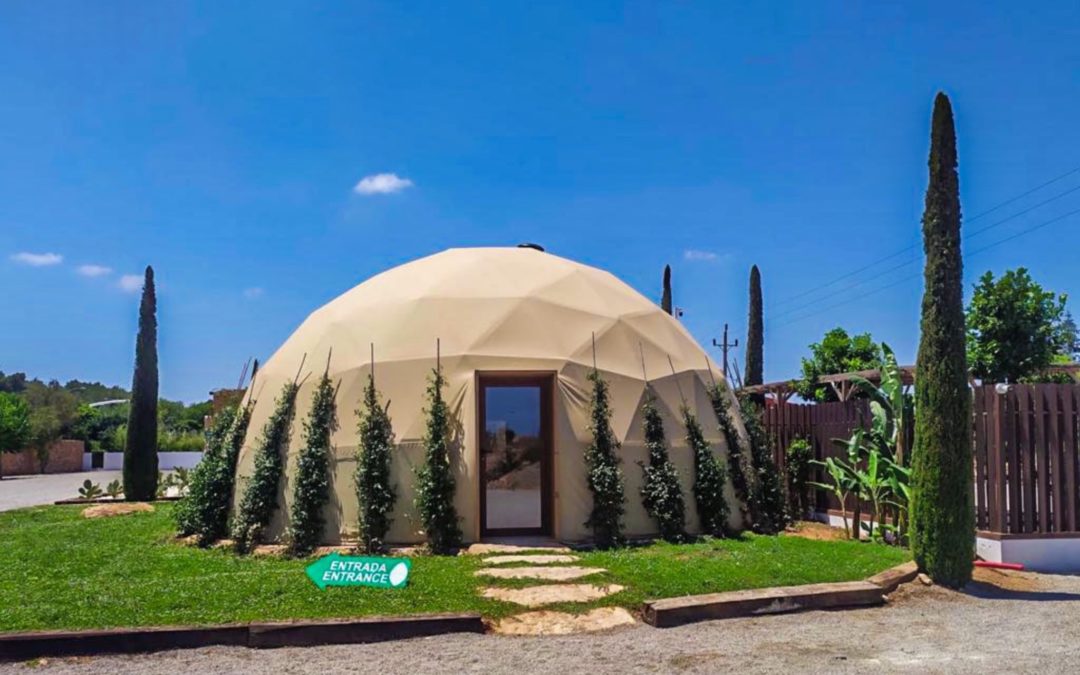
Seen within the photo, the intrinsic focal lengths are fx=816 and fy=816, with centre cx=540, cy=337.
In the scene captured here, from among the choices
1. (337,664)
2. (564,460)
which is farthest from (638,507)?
(337,664)

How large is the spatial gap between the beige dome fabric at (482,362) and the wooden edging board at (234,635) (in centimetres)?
398

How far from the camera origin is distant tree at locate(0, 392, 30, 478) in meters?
42.2

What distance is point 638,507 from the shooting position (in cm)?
1153

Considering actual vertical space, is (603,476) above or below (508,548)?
above

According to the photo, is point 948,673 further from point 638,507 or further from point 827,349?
point 827,349

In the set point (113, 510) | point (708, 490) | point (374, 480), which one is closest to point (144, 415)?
Result: point (113, 510)

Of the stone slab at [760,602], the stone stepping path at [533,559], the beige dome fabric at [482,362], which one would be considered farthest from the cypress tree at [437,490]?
the stone slab at [760,602]

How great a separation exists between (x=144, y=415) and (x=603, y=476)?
51.3 feet

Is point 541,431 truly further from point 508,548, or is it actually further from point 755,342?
point 755,342

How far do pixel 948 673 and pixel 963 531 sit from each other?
145 inches

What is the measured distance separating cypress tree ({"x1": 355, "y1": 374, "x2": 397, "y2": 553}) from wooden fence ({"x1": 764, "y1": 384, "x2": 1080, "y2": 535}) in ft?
25.2

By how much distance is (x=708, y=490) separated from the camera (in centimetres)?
1195

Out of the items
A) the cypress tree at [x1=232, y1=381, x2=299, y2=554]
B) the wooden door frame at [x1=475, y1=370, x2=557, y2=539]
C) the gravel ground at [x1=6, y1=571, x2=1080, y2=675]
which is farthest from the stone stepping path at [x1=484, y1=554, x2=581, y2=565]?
the cypress tree at [x1=232, y1=381, x2=299, y2=554]

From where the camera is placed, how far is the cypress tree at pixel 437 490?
420 inches
